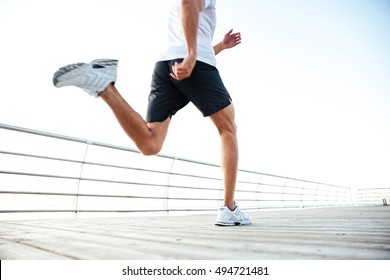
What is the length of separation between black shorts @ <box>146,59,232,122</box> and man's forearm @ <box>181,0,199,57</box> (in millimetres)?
105

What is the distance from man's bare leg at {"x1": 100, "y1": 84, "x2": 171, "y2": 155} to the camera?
1.34 meters

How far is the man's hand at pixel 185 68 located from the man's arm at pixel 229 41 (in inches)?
31.0

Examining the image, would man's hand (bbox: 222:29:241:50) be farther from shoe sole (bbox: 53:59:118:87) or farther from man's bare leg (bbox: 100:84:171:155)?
shoe sole (bbox: 53:59:118:87)

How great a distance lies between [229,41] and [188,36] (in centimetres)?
79

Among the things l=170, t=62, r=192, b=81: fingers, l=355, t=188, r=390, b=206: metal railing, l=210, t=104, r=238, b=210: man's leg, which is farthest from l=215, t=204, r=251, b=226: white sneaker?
l=355, t=188, r=390, b=206: metal railing

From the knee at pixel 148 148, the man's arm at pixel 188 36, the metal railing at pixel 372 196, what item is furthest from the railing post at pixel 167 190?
the metal railing at pixel 372 196

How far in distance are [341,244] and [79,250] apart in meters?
0.75

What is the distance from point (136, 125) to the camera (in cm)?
142

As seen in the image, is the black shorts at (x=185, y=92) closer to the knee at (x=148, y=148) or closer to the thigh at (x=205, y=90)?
the thigh at (x=205, y=90)

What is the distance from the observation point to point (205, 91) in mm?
1492

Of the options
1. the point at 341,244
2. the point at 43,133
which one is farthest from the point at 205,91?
the point at 43,133

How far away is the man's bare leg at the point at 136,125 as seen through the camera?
134cm

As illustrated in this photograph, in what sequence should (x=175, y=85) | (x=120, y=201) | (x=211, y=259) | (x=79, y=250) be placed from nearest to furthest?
(x=211, y=259) < (x=79, y=250) < (x=175, y=85) < (x=120, y=201)
